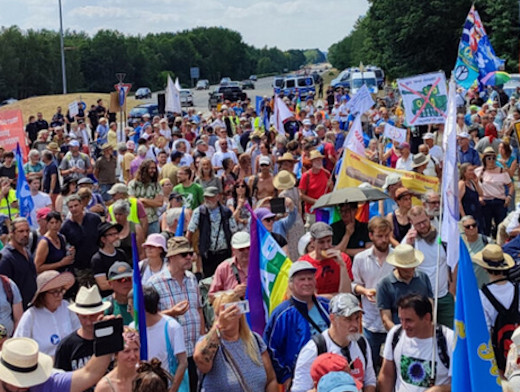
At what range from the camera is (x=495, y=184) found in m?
10.9

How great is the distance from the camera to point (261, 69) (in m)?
182

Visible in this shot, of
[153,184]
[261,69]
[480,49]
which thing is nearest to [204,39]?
[261,69]

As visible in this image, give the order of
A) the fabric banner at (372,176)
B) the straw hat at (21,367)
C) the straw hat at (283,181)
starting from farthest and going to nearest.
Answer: the straw hat at (283,181)
the fabric banner at (372,176)
the straw hat at (21,367)

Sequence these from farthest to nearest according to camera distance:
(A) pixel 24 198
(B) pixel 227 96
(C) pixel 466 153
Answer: (B) pixel 227 96, (C) pixel 466 153, (A) pixel 24 198

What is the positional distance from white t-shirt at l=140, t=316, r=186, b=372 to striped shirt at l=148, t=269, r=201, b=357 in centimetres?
57

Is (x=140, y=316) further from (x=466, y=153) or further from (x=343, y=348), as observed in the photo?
(x=466, y=153)

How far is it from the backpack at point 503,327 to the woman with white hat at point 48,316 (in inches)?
124

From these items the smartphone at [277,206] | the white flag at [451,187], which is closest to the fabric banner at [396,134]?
the smartphone at [277,206]

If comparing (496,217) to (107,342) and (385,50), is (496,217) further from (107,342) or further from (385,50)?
(385,50)

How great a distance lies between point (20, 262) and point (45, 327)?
170 centimetres

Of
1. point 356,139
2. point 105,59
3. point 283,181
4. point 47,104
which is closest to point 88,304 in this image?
point 283,181

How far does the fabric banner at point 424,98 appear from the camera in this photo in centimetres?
1286

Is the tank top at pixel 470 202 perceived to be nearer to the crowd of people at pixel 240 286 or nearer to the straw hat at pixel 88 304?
the crowd of people at pixel 240 286

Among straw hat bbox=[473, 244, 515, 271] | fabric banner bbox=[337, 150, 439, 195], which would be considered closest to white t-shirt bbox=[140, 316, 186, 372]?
straw hat bbox=[473, 244, 515, 271]
